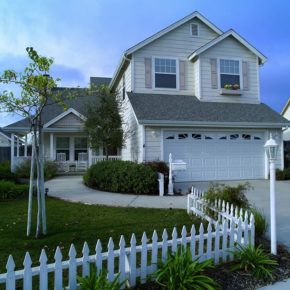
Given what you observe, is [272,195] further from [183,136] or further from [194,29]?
[194,29]

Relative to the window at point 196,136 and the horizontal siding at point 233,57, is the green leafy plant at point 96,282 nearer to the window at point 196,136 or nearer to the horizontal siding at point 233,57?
the window at point 196,136

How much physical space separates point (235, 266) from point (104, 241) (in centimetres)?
220

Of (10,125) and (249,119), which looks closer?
(249,119)

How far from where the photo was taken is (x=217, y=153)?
557 inches

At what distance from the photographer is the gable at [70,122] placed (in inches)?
731

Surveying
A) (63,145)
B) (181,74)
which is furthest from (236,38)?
(63,145)

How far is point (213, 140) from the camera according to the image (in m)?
14.1

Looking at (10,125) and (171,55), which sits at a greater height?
(171,55)

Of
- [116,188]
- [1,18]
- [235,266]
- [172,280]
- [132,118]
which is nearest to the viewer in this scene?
[172,280]

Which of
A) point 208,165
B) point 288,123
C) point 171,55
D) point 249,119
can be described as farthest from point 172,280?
point 171,55

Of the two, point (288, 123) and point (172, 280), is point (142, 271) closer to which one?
point (172, 280)

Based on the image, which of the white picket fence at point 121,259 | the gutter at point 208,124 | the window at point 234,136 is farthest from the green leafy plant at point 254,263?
the window at point 234,136

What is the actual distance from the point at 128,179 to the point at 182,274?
24.5ft

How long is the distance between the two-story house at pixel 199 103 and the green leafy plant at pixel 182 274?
9175mm
